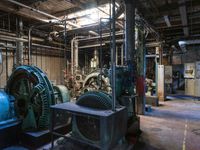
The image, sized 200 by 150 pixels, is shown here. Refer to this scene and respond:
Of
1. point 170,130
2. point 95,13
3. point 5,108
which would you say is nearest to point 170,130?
point 170,130

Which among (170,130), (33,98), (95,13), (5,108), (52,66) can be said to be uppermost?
(95,13)

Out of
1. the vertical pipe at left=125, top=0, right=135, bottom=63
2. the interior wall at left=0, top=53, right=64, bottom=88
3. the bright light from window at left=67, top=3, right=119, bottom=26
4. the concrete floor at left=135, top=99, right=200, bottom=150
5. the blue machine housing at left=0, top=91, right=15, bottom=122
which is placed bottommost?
the concrete floor at left=135, top=99, right=200, bottom=150

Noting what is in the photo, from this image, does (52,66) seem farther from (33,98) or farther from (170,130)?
(170,130)

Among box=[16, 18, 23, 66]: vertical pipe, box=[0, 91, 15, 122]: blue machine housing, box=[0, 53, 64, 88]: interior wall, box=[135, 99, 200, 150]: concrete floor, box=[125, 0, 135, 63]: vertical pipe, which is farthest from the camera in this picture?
box=[0, 53, 64, 88]: interior wall

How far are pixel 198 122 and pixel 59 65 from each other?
6348 millimetres

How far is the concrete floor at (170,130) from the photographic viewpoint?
10.7 feet

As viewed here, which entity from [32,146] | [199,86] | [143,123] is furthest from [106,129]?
[199,86]

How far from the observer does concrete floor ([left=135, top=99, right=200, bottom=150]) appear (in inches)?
128

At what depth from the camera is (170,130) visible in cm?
409

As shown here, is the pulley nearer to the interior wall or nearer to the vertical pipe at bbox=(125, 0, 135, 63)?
the vertical pipe at bbox=(125, 0, 135, 63)

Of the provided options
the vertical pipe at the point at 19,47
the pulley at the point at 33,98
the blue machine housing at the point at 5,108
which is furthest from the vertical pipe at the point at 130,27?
the vertical pipe at the point at 19,47

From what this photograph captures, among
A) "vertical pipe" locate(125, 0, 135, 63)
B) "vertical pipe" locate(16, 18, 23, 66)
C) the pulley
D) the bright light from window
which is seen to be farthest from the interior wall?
"vertical pipe" locate(125, 0, 135, 63)

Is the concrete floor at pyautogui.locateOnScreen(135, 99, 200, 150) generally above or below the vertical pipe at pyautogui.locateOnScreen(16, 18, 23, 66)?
below

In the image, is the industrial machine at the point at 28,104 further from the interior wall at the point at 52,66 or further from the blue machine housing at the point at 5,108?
the interior wall at the point at 52,66
